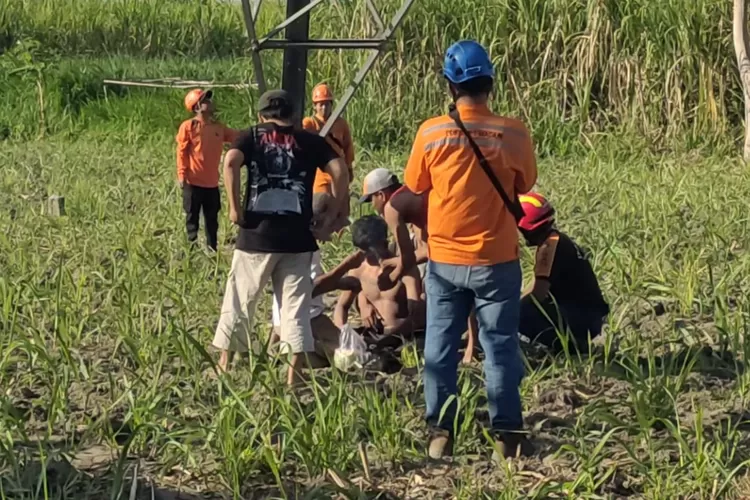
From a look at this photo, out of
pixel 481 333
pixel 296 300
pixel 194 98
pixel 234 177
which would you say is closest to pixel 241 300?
pixel 296 300

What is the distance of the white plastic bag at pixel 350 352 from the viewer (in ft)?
17.4

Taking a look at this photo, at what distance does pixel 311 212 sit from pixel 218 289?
1428 millimetres

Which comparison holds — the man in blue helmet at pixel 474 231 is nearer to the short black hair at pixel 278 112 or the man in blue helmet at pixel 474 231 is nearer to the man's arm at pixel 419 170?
the man's arm at pixel 419 170

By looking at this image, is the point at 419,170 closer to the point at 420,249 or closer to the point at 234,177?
the point at 234,177

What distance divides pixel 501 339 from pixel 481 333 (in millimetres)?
85

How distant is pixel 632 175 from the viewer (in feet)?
36.1

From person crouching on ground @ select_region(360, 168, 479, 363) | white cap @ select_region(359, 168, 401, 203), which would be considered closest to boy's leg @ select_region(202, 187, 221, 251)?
person crouching on ground @ select_region(360, 168, 479, 363)

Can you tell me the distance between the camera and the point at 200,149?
8438mm

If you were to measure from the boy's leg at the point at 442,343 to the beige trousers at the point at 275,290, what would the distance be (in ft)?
2.86

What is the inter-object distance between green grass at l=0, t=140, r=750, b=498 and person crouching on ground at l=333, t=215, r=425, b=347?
0.48m

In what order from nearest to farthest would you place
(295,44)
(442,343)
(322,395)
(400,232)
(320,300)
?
(442,343) < (322,395) < (400,232) < (320,300) < (295,44)

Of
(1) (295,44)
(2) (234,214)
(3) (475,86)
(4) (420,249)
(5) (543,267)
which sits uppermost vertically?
(3) (475,86)

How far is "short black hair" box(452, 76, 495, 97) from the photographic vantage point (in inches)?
167

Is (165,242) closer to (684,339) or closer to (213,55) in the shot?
(684,339)
